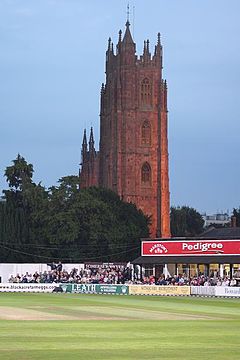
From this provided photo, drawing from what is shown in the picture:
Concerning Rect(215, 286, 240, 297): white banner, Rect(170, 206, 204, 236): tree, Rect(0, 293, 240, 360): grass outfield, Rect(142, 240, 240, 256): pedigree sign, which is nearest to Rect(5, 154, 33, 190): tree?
Rect(142, 240, 240, 256): pedigree sign

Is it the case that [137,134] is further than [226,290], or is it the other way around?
[137,134]

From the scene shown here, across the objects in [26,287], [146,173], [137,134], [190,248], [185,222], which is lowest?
[26,287]

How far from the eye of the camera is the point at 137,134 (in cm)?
15625

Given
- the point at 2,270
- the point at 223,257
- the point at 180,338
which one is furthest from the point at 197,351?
the point at 2,270

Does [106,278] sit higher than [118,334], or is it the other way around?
[106,278]

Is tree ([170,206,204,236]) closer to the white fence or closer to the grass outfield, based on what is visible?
the white fence

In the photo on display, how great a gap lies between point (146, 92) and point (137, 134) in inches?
318

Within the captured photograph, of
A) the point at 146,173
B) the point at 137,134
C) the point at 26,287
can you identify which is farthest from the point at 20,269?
the point at 137,134

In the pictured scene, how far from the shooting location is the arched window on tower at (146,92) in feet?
518

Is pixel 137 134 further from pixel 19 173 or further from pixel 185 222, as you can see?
pixel 19 173

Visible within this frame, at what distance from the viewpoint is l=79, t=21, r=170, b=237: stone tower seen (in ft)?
499

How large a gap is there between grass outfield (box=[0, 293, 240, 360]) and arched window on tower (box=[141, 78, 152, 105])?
117 meters

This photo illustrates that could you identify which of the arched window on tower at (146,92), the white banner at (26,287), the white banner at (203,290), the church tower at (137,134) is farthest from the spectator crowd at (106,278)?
the arched window on tower at (146,92)

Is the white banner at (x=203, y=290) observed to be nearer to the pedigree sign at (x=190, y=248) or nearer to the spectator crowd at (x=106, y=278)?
the spectator crowd at (x=106, y=278)
